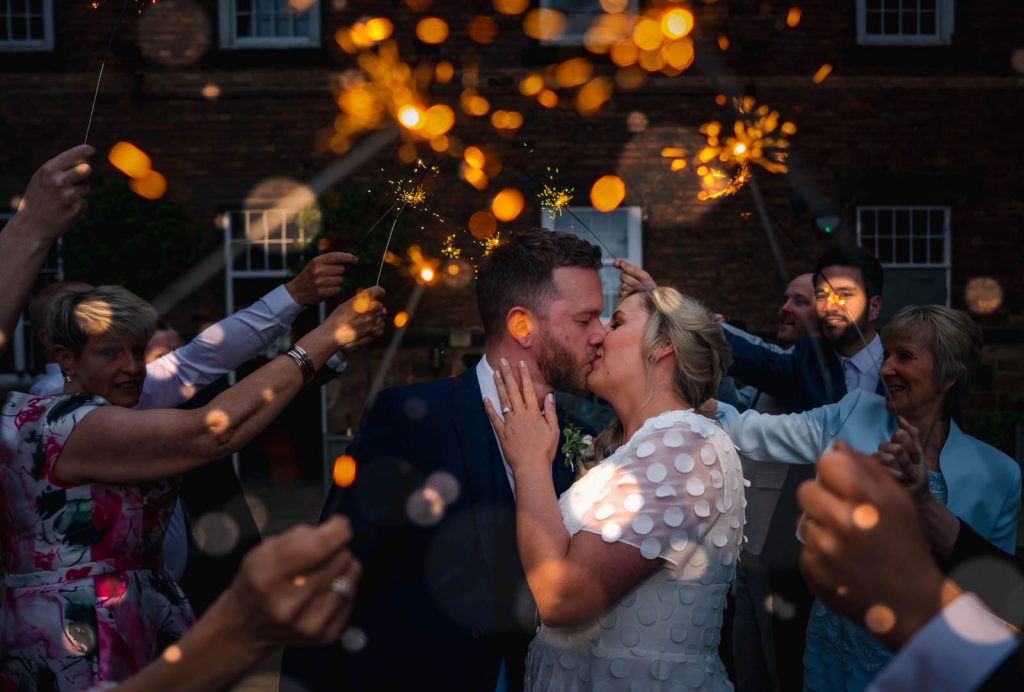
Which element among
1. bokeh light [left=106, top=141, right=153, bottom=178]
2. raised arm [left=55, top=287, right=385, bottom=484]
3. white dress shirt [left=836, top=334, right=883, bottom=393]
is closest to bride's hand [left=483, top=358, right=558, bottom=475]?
raised arm [left=55, top=287, right=385, bottom=484]

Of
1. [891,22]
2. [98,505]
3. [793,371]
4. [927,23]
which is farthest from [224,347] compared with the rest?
[927,23]

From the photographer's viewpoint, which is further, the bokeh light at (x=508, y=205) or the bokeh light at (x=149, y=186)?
the bokeh light at (x=508, y=205)

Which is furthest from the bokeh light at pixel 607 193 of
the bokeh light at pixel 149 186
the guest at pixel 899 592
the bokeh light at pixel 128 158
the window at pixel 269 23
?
the guest at pixel 899 592

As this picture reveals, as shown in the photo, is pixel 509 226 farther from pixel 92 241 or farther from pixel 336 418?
pixel 92 241

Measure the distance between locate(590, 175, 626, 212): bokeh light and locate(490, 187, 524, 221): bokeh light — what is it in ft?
3.03

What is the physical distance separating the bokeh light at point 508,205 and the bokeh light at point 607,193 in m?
0.92

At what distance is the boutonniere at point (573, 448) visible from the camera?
258 centimetres

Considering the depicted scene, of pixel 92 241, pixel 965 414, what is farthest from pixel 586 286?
pixel 965 414

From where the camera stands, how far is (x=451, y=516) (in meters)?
2.29

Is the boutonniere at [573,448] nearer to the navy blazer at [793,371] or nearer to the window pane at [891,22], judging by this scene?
the navy blazer at [793,371]

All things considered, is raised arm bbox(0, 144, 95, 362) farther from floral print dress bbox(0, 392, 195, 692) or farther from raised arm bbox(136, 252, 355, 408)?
raised arm bbox(136, 252, 355, 408)

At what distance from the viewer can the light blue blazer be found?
2605mm

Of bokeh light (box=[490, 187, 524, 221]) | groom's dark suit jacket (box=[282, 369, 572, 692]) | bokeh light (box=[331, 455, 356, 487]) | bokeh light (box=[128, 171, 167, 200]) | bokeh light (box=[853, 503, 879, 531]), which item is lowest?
groom's dark suit jacket (box=[282, 369, 572, 692])

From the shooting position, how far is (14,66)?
1005cm
